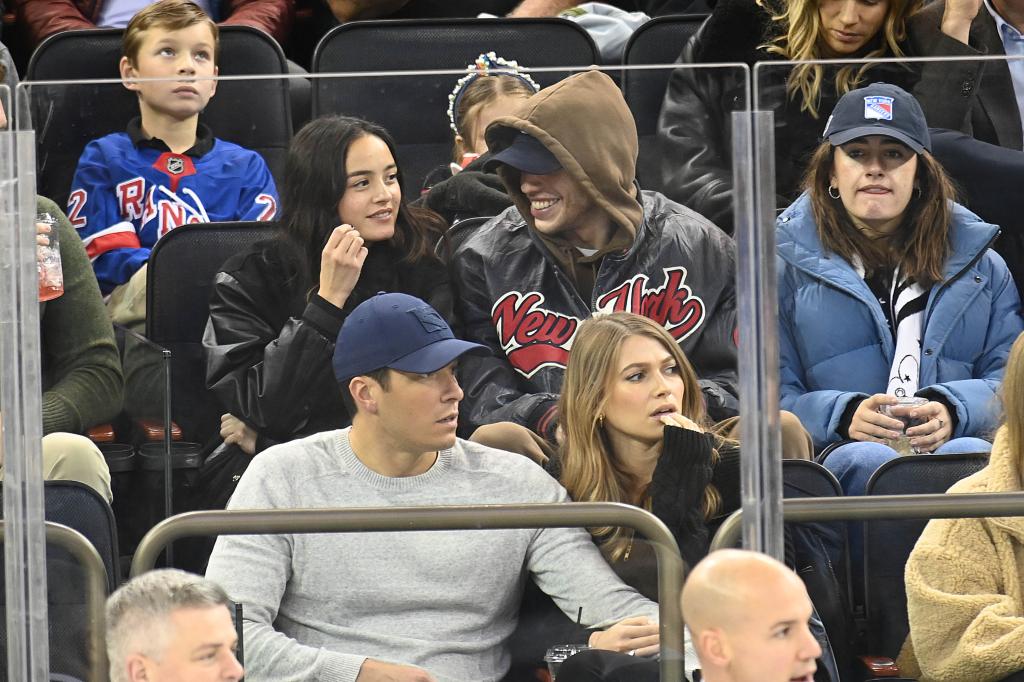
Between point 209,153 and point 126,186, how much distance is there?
13 centimetres

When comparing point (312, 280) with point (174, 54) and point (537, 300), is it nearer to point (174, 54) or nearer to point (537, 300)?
point (537, 300)

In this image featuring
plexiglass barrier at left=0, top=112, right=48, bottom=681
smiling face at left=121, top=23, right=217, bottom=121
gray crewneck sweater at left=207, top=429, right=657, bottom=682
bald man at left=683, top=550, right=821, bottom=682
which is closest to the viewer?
Result: bald man at left=683, top=550, right=821, bottom=682

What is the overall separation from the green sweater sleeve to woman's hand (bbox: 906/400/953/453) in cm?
110

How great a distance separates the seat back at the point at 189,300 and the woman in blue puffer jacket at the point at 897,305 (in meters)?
0.78

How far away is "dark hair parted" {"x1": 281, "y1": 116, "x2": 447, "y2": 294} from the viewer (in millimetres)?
2164

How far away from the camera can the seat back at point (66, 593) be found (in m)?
2.09

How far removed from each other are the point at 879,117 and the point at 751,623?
767 millimetres

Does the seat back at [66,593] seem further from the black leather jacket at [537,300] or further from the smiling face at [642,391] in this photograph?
the smiling face at [642,391]

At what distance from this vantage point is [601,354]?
218cm

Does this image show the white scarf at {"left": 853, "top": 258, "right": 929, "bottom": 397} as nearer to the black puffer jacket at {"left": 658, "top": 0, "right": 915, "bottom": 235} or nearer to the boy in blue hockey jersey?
the black puffer jacket at {"left": 658, "top": 0, "right": 915, "bottom": 235}

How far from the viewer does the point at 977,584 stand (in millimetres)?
2281

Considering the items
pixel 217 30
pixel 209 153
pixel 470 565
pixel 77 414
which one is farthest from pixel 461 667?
pixel 217 30

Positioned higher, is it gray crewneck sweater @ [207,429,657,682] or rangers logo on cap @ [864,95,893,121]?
rangers logo on cap @ [864,95,893,121]

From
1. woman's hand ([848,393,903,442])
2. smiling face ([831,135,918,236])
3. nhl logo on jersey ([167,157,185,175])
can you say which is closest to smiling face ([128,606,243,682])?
nhl logo on jersey ([167,157,185,175])
